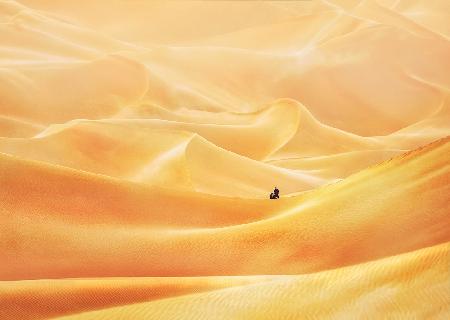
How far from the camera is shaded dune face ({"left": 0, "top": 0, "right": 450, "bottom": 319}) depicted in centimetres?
283

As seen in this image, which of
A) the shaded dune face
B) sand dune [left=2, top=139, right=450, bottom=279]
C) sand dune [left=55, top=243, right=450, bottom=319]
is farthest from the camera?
sand dune [left=2, top=139, right=450, bottom=279]

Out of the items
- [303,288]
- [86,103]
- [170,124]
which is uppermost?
[86,103]

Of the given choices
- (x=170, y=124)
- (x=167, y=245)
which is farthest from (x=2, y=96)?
(x=167, y=245)

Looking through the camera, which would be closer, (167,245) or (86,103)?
(167,245)

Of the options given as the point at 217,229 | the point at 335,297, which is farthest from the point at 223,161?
the point at 335,297

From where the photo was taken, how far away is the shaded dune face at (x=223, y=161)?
9.30 ft

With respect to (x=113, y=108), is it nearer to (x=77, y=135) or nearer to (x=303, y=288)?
(x=77, y=135)

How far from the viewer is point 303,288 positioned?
271cm

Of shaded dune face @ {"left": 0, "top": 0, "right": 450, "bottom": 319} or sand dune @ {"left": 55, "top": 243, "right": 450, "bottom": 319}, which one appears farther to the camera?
shaded dune face @ {"left": 0, "top": 0, "right": 450, "bottom": 319}

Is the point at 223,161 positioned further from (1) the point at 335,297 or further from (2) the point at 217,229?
(1) the point at 335,297

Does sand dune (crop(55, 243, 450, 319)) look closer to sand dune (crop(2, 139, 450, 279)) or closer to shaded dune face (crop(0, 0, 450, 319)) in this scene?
shaded dune face (crop(0, 0, 450, 319))

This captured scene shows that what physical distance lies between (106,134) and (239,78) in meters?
5.78

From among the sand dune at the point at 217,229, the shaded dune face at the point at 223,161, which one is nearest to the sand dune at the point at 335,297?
the shaded dune face at the point at 223,161

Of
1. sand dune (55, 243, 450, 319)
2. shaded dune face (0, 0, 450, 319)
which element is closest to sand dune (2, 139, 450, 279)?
shaded dune face (0, 0, 450, 319)
